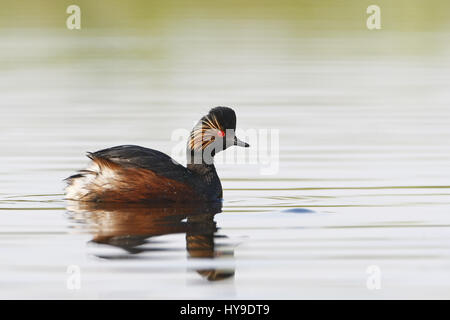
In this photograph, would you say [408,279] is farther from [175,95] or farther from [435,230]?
[175,95]

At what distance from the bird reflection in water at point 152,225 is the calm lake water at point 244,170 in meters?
0.03

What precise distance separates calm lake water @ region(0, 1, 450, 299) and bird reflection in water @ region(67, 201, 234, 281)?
1.1 inches

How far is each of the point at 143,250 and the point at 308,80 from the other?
16178mm

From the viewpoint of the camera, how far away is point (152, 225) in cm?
1185

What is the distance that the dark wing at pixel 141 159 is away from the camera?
13266 mm

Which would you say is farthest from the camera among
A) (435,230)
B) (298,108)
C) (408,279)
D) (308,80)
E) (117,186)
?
(308,80)

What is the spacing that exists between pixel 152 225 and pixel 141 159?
1.63 metres

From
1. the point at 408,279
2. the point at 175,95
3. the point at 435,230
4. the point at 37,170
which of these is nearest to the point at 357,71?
the point at 175,95

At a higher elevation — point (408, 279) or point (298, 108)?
point (298, 108)

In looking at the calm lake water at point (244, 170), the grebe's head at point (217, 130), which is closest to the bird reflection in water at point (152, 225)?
the calm lake water at point (244, 170)

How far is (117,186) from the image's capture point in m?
13.2

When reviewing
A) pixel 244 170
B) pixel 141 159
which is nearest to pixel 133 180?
pixel 141 159

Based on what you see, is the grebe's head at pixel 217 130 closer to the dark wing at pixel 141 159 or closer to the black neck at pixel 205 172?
the black neck at pixel 205 172

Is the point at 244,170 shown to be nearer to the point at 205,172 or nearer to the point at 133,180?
the point at 205,172
